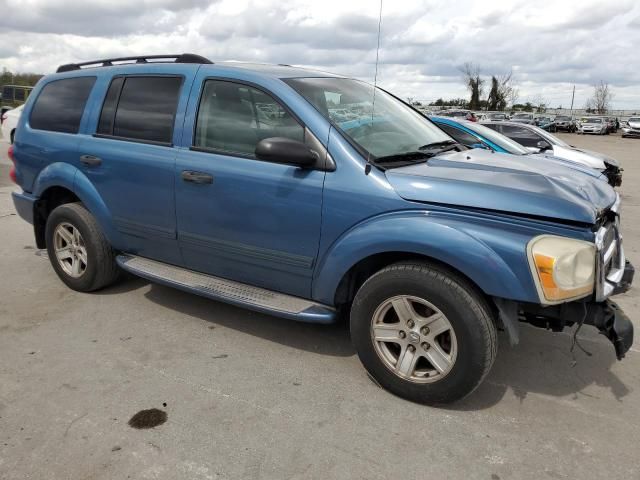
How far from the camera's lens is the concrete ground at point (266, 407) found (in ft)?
8.48

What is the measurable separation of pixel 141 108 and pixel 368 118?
5.65ft

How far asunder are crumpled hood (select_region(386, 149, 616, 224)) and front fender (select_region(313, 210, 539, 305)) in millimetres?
118

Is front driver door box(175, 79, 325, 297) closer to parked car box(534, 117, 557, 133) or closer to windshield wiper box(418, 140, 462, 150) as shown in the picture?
windshield wiper box(418, 140, 462, 150)

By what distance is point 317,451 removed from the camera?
2.68 metres

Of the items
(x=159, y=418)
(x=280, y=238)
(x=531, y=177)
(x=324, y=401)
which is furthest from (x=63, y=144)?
(x=531, y=177)

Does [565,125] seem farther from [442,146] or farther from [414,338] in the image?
[414,338]

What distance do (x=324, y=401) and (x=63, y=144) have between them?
3027 millimetres

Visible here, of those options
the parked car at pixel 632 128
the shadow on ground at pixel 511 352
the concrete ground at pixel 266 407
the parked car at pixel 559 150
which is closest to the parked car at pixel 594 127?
the parked car at pixel 632 128

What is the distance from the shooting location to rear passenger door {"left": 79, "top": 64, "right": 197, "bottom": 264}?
384 centimetres

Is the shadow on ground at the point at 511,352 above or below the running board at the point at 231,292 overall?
below

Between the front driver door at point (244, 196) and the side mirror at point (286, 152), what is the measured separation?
0.09m

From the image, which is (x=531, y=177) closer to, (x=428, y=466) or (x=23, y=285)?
(x=428, y=466)

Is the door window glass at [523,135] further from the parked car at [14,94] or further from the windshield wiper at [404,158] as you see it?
the parked car at [14,94]

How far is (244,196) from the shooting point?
344 cm
